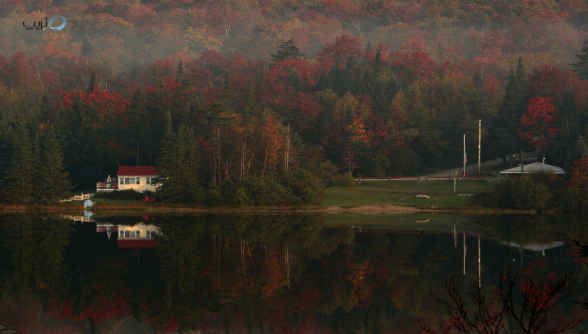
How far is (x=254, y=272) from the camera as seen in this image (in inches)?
1156

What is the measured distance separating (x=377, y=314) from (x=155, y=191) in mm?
55819

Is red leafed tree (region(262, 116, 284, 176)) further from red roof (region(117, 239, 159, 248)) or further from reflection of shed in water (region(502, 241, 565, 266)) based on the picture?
reflection of shed in water (region(502, 241, 565, 266))

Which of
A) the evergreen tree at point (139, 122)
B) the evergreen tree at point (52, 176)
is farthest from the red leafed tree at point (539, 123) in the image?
the evergreen tree at point (52, 176)

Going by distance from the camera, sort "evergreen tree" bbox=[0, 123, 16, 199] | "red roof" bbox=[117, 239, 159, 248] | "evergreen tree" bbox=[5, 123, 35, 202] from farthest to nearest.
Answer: "evergreen tree" bbox=[0, 123, 16, 199]
"evergreen tree" bbox=[5, 123, 35, 202]
"red roof" bbox=[117, 239, 159, 248]

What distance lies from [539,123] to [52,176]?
74.8 m

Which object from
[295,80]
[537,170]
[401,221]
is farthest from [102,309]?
[295,80]

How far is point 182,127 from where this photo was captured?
75.2 m

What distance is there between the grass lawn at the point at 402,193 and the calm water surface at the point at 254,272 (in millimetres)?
16847

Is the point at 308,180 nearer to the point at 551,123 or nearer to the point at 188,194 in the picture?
the point at 188,194

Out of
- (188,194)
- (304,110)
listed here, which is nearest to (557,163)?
(304,110)

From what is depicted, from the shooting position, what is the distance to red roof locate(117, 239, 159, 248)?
124 feet

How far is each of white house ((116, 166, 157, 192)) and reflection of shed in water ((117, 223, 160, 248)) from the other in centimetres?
2565

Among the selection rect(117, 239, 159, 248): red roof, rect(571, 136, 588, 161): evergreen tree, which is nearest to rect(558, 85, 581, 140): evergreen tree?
rect(571, 136, 588, 161): evergreen tree

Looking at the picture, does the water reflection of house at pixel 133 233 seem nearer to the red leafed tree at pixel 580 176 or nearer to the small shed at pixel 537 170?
the small shed at pixel 537 170
